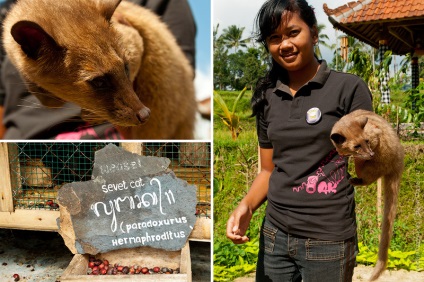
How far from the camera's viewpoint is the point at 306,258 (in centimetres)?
142

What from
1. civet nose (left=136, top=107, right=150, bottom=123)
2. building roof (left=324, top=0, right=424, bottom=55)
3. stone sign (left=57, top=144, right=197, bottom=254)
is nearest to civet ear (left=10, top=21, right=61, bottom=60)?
civet nose (left=136, top=107, right=150, bottom=123)

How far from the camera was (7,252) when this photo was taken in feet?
13.5

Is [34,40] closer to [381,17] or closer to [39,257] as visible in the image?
[39,257]

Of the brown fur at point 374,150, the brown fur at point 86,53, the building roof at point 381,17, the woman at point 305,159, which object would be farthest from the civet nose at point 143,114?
the building roof at point 381,17

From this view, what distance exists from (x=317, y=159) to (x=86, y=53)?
37.9 inches

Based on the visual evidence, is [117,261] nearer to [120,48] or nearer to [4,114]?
[4,114]

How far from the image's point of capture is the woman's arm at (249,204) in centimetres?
157

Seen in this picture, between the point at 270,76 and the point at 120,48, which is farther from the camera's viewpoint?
the point at 120,48

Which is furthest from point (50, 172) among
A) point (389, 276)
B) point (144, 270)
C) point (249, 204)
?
point (389, 276)

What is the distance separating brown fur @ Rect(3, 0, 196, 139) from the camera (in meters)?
1.68

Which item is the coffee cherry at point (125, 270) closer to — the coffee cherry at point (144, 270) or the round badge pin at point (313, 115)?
the coffee cherry at point (144, 270)

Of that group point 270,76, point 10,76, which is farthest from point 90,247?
point 270,76

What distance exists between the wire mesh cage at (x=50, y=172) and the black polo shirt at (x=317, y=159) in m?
1.82

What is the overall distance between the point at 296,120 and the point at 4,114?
140 cm
